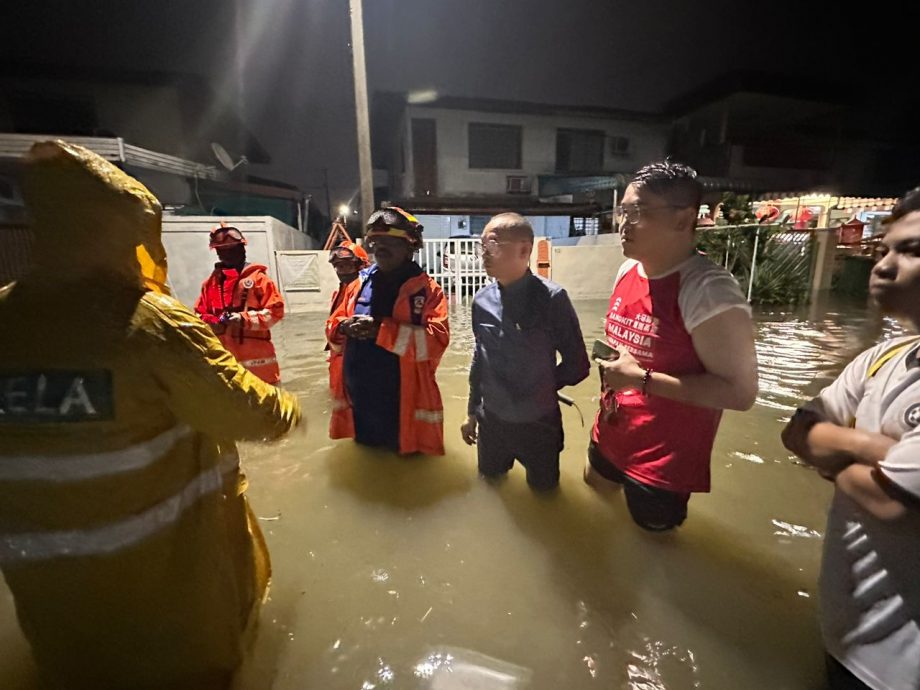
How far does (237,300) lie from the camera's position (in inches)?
140

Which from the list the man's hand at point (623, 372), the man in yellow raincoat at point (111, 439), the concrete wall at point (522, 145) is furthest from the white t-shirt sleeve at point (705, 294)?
the concrete wall at point (522, 145)

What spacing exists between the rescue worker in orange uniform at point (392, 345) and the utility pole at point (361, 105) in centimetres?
504

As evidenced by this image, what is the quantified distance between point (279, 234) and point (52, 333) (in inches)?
416

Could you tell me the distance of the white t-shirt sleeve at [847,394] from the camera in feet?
4.18

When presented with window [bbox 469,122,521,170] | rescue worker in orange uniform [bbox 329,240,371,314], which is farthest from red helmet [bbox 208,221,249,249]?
window [bbox 469,122,521,170]

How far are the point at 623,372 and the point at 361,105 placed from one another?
7556 mm

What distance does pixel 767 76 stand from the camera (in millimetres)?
16734

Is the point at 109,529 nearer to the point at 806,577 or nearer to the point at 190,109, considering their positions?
the point at 806,577

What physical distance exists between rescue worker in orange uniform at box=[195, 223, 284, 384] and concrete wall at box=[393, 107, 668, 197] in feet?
Answer: 49.2

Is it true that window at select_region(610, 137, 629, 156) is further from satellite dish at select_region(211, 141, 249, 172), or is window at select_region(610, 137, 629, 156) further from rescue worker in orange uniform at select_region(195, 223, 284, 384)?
rescue worker in orange uniform at select_region(195, 223, 284, 384)

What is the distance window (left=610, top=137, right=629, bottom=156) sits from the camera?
61.5 feet

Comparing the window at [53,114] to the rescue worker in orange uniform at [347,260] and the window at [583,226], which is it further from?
the window at [583,226]

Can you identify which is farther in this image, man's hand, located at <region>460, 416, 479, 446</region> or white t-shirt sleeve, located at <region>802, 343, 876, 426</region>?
man's hand, located at <region>460, 416, 479, 446</region>

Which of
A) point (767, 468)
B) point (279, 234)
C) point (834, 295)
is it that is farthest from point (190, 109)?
point (834, 295)
